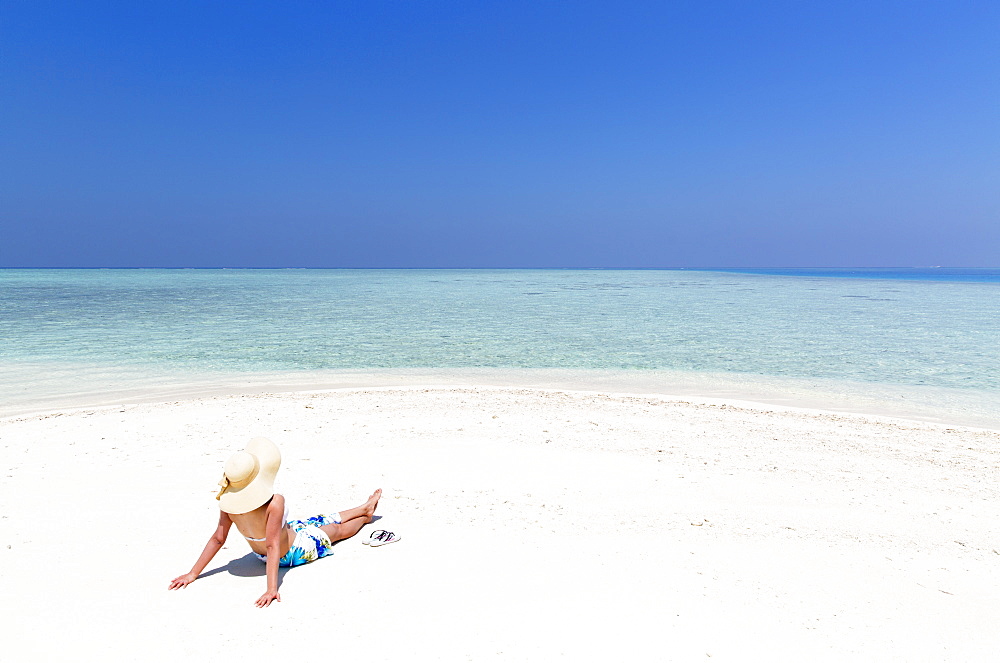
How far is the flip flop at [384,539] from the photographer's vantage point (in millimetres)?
4887

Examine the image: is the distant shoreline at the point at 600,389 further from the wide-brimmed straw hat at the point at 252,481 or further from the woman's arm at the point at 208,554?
the wide-brimmed straw hat at the point at 252,481

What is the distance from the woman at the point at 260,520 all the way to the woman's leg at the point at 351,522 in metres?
0.18

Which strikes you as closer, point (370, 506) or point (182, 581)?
point (182, 581)

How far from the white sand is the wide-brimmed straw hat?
2.13 feet

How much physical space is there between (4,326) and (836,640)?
2743 cm

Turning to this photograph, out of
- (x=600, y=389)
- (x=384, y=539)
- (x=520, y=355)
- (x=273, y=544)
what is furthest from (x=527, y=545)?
(x=520, y=355)

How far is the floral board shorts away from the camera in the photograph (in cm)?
452

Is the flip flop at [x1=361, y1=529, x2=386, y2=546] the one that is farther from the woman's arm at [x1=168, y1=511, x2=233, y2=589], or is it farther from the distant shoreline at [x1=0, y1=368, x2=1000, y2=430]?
the distant shoreline at [x1=0, y1=368, x2=1000, y2=430]

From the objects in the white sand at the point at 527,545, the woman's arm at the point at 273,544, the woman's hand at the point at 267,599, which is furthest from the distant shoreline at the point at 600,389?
the woman's hand at the point at 267,599

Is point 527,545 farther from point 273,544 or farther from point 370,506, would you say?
point 273,544

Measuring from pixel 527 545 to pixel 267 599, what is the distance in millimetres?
1974

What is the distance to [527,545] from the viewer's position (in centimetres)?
493

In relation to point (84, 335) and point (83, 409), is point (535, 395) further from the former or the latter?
point (84, 335)

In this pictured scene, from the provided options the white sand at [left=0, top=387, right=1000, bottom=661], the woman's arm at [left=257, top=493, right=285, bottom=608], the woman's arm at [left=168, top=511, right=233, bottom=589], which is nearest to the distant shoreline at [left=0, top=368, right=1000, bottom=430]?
the white sand at [left=0, top=387, right=1000, bottom=661]
